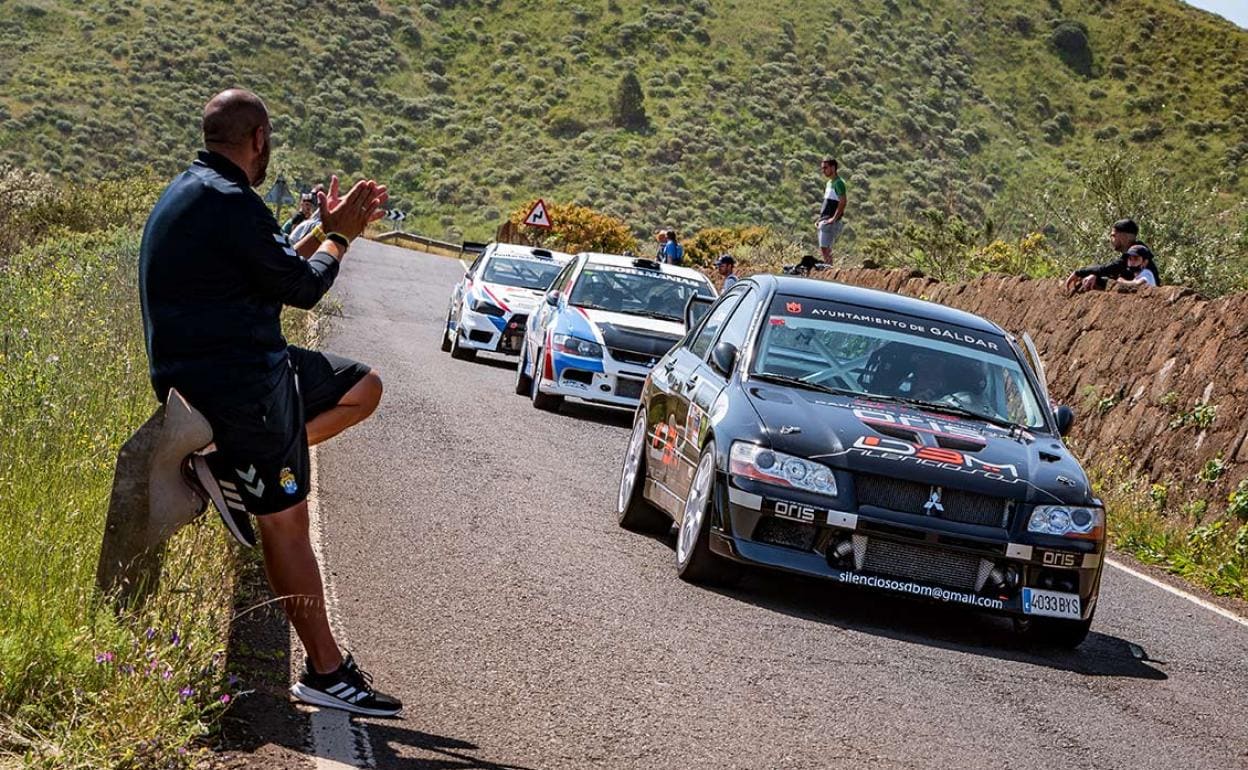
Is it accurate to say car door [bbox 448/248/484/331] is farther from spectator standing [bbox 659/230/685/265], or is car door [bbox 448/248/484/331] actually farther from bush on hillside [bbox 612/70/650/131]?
bush on hillside [bbox 612/70/650/131]

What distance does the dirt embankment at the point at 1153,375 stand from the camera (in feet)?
48.4

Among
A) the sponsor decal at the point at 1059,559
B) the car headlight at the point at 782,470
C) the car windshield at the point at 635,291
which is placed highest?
the car headlight at the point at 782,470

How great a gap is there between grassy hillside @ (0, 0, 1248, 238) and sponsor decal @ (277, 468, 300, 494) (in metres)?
61.1

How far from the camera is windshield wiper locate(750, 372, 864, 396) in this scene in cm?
970

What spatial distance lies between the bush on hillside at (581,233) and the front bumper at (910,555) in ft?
148

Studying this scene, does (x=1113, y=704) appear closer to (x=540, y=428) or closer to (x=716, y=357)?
(x=716, y=357)

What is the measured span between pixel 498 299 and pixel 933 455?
48.8 ft

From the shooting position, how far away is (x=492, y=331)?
2331 centimetres

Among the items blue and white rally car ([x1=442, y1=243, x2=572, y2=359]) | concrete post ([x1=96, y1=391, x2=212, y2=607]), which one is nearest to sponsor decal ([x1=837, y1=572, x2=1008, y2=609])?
concrete post ([x1=96, y1=391, x2=212, y2=607])

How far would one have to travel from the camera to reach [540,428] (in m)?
16.4

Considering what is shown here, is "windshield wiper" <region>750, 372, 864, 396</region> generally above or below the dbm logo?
below

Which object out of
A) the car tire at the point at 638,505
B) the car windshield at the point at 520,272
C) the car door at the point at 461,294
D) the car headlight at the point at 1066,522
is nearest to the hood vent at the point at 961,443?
the car headlight at the point at 1066,522

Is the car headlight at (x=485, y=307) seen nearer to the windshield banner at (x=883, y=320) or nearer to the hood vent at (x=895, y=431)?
the windshield banner at (x=883, y=320)

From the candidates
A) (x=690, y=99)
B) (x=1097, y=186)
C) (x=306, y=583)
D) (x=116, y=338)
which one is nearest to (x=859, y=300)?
(x=116, y=338)
